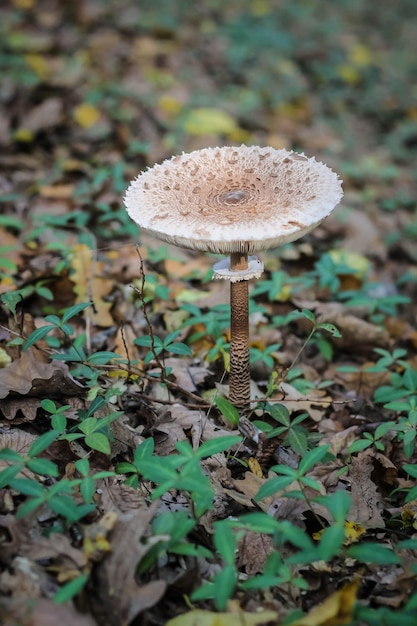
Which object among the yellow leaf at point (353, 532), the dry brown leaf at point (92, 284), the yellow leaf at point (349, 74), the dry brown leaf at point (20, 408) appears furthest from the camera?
the yellow leaf at point (349, 74)

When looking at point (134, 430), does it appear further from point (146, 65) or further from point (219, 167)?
point (146, 65)

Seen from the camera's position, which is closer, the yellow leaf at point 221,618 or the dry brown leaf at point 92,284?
the yellow leaf at point 221,618

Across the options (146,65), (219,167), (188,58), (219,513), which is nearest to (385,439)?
(219,513)

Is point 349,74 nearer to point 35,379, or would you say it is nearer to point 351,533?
point 35,379

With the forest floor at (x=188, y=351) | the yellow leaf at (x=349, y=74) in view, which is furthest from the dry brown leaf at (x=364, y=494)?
the yellow leaf at (x=349, y=74)

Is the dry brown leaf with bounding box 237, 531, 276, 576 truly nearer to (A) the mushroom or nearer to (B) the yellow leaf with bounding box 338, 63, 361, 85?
(A) the mushroom

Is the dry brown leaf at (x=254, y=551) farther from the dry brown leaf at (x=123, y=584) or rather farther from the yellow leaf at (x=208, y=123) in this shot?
the yellow leaf at (x=208, y=123)
